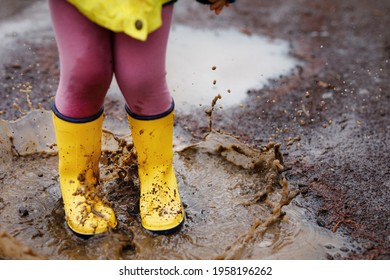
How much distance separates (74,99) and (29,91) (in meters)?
1.47

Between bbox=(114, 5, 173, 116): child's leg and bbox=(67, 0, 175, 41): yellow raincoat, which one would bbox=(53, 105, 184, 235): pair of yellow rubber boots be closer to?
bbox=(114, 5, 173, 116): child's leg

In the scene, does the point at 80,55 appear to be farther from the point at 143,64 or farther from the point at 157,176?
the point at 157,176

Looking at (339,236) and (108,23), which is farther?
(339,236)

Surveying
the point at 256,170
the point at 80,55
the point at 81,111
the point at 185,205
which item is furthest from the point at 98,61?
the point at 256,170

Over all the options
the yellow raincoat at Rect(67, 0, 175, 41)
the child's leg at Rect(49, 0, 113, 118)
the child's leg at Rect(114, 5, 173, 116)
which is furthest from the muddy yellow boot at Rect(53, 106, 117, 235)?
the yellow raincoat at Rect(67, 0, 175, 41)

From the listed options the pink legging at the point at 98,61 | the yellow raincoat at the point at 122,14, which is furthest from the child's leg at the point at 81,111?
the yellow raincoat at the point at 122,14

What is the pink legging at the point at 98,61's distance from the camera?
1.83 metres

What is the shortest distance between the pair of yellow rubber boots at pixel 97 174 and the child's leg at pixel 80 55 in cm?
11

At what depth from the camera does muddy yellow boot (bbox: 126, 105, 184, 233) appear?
2.12m

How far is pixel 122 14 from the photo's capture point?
1.70m

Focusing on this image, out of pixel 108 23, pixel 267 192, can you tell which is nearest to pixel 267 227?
pixel 267 192

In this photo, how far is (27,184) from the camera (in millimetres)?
2484

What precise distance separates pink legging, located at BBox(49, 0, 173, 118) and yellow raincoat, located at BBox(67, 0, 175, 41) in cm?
10

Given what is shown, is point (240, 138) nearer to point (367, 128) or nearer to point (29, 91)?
point (367, 128)
